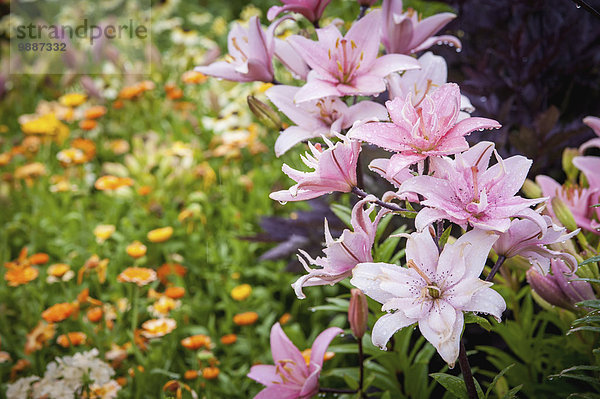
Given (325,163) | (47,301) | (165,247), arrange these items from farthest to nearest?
(165,247), (47,301), (325,163)

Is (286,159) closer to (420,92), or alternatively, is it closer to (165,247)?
(165,247)

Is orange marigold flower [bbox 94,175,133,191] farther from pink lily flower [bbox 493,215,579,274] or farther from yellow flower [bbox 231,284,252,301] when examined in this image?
pink lily flower [bbox 493,215,579,274]

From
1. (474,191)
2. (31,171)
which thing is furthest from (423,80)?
(31,171)

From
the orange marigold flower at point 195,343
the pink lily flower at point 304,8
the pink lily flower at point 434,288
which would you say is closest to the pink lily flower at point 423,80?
the pink lily flower at point 304,8

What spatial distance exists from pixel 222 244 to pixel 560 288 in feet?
3.51

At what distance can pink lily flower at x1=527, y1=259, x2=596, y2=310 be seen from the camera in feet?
2.54

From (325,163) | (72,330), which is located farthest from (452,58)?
(72,330)

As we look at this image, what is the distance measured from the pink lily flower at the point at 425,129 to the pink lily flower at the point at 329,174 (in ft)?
0.07

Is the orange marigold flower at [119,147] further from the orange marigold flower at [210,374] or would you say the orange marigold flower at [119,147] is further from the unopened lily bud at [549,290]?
the unopened lily bud at [549,290]

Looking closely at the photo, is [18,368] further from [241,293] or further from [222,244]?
[222,244]

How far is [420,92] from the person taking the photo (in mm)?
834

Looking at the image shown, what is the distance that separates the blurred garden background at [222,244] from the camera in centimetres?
102

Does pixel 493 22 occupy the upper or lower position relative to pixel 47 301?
upper

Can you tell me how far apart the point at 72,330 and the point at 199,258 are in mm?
423
